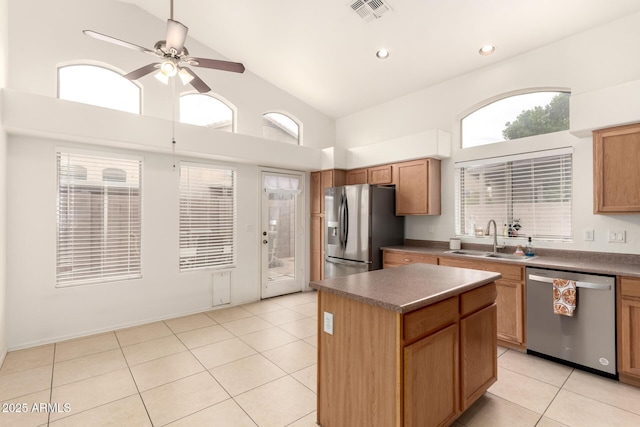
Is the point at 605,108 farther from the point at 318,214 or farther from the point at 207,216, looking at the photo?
the point at 207,216

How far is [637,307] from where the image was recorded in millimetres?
2529

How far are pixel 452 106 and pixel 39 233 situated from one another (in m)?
5.51

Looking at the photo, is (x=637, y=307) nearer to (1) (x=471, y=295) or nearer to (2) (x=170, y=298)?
(1) (x=471, y=295)

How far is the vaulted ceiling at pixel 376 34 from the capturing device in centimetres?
320

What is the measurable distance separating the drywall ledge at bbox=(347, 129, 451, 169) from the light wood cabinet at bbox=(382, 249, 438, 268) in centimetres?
142

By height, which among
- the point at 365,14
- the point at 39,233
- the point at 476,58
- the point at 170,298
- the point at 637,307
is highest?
the point at 365,14

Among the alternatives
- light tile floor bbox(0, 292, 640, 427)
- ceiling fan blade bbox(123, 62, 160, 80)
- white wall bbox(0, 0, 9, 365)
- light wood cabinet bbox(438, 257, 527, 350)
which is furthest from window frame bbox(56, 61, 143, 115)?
light wood cabinet bbox(438, 257, 527, 350)

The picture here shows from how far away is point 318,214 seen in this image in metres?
5.70

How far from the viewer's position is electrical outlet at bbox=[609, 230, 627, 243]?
10.2 feet

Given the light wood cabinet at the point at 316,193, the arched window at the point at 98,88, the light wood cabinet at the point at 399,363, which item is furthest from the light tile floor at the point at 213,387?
the arched window at the point at 98,88

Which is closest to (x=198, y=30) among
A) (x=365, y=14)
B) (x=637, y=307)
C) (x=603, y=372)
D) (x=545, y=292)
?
(x=365, y=14)

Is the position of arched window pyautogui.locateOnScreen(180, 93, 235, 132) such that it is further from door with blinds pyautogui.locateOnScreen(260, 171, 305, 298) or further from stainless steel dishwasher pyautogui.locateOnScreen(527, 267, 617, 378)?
stainless steel dishwasher pyautogui.locateOnScreen(527, 267, 617, 378)

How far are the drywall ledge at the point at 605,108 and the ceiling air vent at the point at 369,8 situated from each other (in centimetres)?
219

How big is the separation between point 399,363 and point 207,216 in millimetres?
3818
